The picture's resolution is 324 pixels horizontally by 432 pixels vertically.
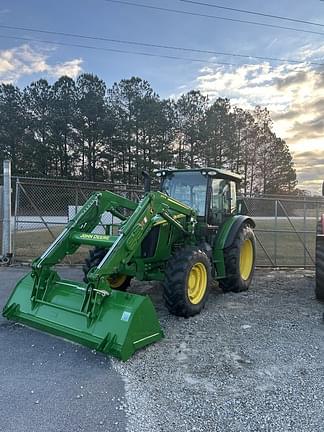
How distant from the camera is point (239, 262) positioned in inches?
288

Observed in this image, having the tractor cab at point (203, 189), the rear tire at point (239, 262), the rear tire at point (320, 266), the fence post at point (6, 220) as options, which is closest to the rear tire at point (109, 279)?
the tractor cab at point (203, 189)

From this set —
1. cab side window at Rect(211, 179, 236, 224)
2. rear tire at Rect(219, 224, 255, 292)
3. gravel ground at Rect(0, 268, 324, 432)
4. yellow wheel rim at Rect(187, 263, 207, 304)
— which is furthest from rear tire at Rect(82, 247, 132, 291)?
cab side window at Rect(211, 179, 236, 224)

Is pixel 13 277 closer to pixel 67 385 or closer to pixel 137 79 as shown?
pixel 67 385

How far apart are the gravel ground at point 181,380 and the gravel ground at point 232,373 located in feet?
0.03

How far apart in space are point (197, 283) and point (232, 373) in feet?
6.91

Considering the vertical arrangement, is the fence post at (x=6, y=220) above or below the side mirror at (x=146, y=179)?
below

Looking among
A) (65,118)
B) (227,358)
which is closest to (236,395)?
(227,358)

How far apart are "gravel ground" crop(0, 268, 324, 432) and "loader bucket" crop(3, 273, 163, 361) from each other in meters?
0.19

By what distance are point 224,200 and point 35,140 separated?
3968cm

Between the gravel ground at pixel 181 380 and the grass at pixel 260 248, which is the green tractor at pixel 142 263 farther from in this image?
the grass at pixel 260 248

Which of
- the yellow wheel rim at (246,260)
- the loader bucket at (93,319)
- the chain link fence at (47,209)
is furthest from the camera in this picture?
the chain link fence at (47,209)

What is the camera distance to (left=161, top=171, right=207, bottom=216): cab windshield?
23.2ft

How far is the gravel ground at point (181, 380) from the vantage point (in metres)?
3.16

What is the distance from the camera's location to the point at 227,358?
175 inches
